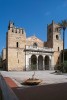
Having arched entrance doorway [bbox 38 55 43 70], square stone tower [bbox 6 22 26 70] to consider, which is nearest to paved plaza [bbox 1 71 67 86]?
square stone tower [bbox 6 22 26 70]

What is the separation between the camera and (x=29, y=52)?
47.9 m

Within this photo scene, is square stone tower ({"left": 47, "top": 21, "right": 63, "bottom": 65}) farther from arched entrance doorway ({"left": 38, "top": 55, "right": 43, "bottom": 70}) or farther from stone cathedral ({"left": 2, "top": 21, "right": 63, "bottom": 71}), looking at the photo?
arched entrance doorway ({"left": 38, "top": 55, "right": 43, "bottom": 70})

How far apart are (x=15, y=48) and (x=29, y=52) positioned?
3.63 m

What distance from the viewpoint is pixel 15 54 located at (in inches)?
1844

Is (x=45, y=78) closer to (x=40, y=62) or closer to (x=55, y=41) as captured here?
(x=40, y=62)

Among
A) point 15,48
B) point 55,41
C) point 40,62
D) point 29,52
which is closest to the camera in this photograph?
point 15,48

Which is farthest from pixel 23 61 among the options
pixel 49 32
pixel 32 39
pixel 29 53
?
pixel 49 32

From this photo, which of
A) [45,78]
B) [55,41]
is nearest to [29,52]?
[55,41]

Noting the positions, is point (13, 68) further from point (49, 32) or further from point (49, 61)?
point (49, 32)

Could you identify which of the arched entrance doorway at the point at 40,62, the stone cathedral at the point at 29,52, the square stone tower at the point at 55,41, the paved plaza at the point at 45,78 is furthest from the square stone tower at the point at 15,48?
the paved plaza at the point at 45,78

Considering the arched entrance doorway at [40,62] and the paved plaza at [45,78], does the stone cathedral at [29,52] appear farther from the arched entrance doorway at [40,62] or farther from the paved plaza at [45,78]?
the paved plaza at [45,78]

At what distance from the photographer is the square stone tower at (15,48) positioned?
46281 millimetres

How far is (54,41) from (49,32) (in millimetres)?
3908

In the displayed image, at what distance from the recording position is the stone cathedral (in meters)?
46.7
